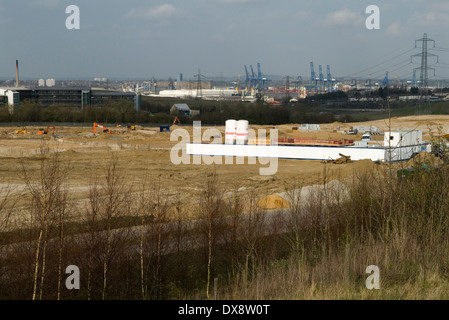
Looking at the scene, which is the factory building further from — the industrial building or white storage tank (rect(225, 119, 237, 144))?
the industrial building

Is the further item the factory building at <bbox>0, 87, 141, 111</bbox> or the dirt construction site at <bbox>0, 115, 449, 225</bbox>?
the factory building at <bbox>0, 87, 141, 111</bbox>

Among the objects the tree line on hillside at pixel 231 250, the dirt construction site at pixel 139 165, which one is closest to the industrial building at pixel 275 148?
the dirt construction site at pixel 139 165

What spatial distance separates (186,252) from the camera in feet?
46.1

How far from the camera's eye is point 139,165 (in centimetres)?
3866

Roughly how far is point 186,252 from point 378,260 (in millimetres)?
4738

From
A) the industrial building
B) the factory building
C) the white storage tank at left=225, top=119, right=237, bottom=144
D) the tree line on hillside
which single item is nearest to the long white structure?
the industrial building

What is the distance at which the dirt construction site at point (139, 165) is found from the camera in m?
29.4

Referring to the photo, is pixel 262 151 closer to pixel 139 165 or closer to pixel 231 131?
pixel 231 131

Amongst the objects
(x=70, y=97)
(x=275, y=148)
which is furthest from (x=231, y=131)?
(x=70, y=97)

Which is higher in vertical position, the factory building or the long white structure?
the factory building

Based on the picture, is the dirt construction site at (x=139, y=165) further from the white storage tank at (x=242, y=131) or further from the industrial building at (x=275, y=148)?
the white storage tank at (x=242, y=131)

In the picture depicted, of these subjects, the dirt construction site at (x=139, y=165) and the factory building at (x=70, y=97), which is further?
the factory building at (x=70, y=97)

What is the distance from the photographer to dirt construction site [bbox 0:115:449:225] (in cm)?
2936

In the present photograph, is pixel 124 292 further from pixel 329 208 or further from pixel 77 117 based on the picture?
pixel 77 117
